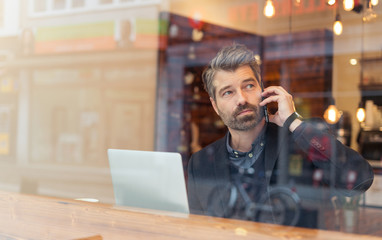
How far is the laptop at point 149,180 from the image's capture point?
155cm

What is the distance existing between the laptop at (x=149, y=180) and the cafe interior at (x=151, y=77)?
3974mm

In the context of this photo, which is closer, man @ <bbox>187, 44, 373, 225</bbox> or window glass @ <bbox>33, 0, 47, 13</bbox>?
man @ <bbox>187, 44, 373, 225</bbox>

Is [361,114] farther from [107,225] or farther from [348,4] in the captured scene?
[107,225]

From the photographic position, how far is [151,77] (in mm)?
8398

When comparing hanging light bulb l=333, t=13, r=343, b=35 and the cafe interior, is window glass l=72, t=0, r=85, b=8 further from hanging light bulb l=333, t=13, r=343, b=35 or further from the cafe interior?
hanging light bulb l=333, t=13, r=343, b=35

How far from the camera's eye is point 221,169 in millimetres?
2145

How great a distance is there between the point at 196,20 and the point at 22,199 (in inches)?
262

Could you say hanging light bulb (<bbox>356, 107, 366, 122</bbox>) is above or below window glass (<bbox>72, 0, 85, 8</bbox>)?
below


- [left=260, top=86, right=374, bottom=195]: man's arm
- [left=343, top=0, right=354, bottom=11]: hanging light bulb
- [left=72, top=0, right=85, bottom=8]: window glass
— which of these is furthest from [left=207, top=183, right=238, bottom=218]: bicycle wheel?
[left=72, top=0, right=85, bottom=8]: window glass

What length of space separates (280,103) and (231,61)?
1.00 ft

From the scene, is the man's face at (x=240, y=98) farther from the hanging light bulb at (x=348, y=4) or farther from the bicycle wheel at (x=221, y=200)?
the hanging light bulb at (x=348, y=4)

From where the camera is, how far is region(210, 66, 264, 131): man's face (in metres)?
2.06

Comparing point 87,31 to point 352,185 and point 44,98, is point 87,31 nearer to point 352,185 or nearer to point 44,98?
point 44,98

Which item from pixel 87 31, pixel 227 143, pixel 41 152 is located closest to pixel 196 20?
pixel 87 31
